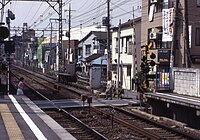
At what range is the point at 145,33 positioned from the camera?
143 ft

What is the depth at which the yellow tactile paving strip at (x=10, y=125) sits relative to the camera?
40.5 feet

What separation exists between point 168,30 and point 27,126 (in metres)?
24.8

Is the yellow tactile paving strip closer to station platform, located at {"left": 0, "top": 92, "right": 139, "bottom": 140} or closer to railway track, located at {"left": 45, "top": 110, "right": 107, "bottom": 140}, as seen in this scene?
station platform, located at {"left": 0, "top": 92, "right": 139, "bottom": 140}

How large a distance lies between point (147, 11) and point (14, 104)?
24.4 metres

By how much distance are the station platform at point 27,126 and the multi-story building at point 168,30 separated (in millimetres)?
16800

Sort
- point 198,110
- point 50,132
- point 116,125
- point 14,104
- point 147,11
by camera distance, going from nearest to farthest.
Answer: point 50,132
point 198,110
point 116,125
point 14,104
point 147,11

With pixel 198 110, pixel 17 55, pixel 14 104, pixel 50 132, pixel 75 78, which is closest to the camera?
pixel 50 132

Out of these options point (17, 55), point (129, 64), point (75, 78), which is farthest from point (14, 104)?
point (17, 55)

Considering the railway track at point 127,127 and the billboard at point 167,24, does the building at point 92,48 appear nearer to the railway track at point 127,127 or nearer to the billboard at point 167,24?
the billboard at point 167,24

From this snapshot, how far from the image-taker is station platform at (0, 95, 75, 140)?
12583 millimetres

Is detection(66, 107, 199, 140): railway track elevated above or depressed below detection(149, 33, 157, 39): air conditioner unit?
below

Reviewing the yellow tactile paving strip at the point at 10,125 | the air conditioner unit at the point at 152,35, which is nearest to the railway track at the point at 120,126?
the yellow tactile paving strip at the point at 10,125

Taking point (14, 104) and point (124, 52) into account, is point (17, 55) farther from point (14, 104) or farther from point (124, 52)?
point (14, 104)

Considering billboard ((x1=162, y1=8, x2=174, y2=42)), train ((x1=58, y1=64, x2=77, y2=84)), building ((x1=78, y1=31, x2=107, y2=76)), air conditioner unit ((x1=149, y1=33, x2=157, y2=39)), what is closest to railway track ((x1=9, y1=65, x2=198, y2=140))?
billboard ((x1=162, y1=8, x2=174, y2=42))
